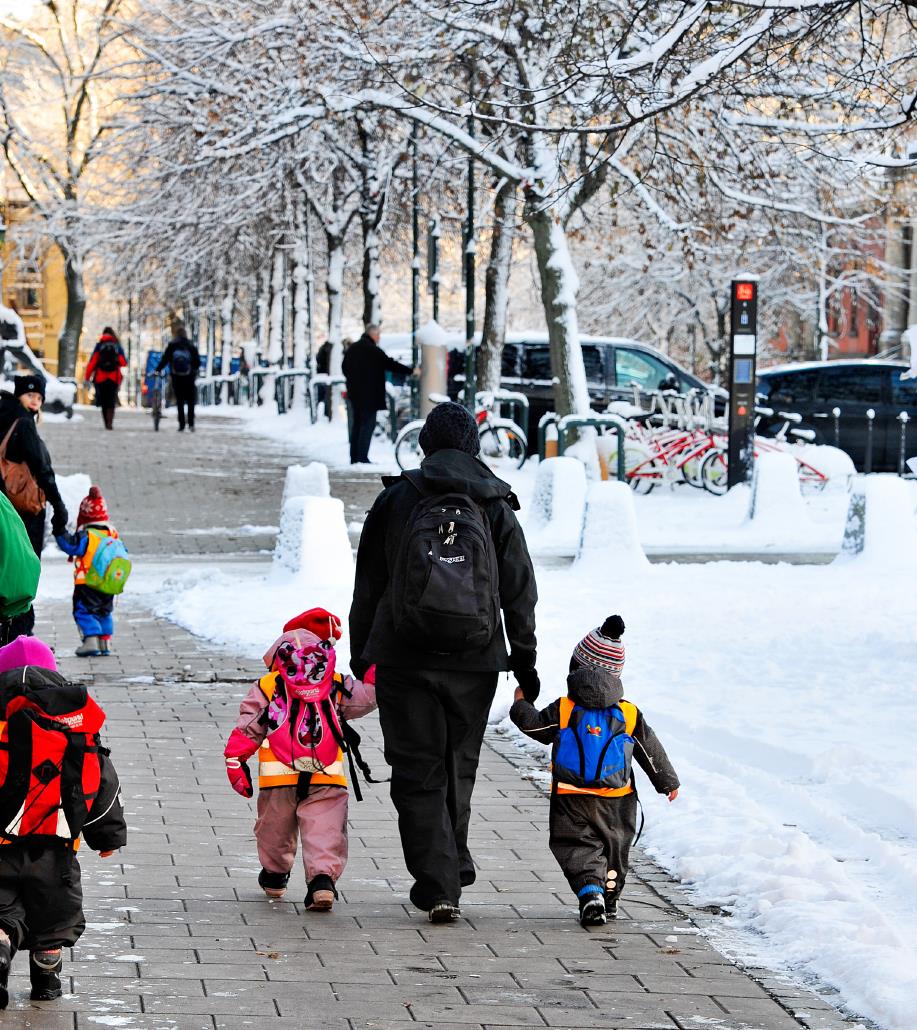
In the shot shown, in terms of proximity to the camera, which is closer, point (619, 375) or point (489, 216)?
point (619, 375)

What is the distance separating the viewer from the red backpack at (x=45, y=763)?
15.5ft

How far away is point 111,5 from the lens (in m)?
45.8

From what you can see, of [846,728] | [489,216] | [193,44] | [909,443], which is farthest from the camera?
[489,216]

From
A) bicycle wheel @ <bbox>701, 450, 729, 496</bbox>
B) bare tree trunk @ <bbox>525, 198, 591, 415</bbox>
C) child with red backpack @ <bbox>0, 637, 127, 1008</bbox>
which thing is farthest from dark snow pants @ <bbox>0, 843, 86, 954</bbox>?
bare tree trunk @ <bbox>525, 198, 591, 415</bbox>

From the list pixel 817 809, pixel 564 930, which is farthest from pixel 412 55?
pixel 564 930

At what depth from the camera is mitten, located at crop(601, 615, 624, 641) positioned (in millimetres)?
5707

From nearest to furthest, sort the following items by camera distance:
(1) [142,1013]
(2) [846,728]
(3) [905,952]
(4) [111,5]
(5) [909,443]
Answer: (1) [142,1013]
(3) [905,952]
(2) [846,728]
(5) [909,443]
(4) [111,5]

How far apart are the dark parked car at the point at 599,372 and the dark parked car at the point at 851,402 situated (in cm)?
155

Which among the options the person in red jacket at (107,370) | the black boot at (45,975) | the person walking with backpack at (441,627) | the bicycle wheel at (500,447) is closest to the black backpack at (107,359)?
the person in red jacket at (107,370)

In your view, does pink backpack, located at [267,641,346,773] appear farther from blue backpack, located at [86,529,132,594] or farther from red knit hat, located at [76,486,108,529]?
red knit hat, located at [76,486,108,529]

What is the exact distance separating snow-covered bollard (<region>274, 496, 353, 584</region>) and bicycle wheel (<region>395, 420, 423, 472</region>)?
33.1 ft

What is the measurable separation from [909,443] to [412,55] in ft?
27.1

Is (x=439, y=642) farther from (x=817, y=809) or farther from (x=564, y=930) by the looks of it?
(x=817, y=809)

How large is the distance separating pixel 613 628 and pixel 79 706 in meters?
1.70
